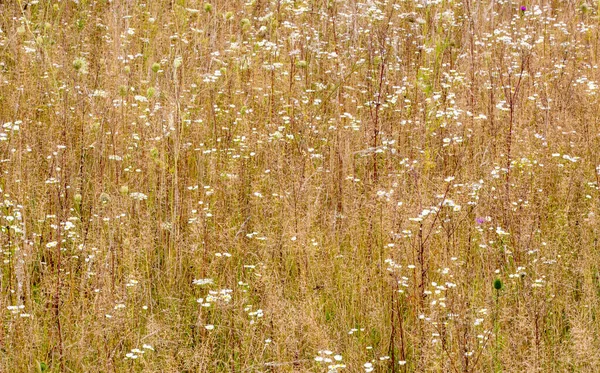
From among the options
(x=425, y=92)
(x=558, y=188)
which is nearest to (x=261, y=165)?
(x=425, y=92)

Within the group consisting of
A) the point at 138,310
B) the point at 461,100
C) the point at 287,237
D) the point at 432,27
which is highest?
the point at 432,27

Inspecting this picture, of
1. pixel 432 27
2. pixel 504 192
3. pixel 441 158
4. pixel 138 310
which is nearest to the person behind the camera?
pixel 138 310

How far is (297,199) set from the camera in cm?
327

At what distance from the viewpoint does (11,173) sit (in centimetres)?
347

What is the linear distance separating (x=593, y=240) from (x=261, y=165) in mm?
1535

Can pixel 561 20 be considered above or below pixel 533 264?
above

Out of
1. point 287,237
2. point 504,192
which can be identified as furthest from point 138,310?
point 504,192

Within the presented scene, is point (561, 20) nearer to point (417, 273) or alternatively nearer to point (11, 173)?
point (417, 273)

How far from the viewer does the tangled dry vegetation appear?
2.65 metres

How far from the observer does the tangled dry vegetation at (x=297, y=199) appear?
265cm

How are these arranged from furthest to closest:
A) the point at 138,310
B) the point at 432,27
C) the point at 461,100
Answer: the point at 432,27, the point at 461,100, the point at 138,310

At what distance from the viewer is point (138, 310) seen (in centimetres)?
288

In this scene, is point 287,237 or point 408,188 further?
point 408,188

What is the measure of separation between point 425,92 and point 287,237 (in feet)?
4.73
